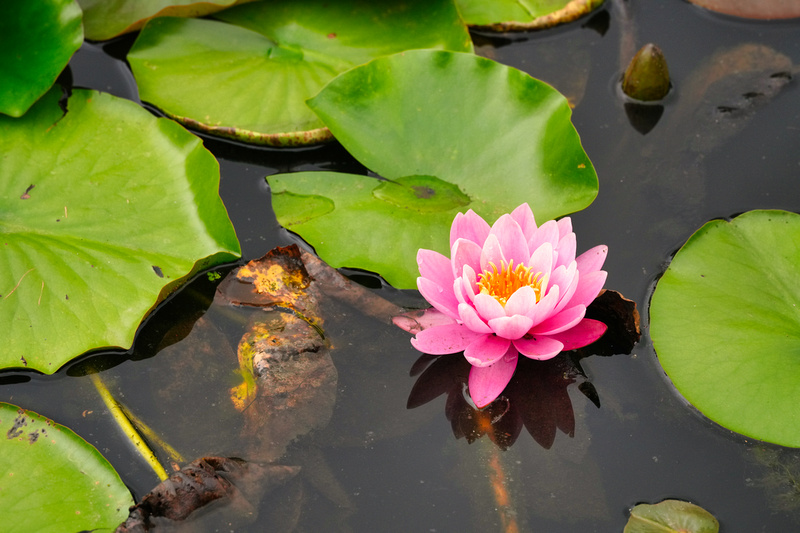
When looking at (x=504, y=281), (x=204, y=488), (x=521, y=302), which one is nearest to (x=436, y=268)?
(x=504, y=281)

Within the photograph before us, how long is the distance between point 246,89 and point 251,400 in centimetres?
136

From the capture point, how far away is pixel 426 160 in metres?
2.44

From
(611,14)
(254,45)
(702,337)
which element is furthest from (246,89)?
(702,337)

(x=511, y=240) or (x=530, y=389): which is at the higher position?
(x=511, y=240)

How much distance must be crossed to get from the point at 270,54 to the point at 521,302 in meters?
1.69

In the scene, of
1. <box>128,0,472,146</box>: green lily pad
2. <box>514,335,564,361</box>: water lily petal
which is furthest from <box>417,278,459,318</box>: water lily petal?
<box>128,0,472,146</box>: green lily pad

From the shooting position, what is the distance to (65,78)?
114 inches

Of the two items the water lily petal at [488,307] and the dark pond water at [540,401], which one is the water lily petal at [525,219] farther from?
the dark pond water at [540,401]

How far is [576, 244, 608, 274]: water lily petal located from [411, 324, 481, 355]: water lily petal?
42cm

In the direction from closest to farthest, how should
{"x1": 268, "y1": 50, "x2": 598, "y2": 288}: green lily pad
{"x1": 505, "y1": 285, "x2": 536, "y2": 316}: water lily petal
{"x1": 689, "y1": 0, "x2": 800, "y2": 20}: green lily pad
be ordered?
{"x1": 505, "y1": 285, "x2": 536, "y2": 316}: water lily petal < {"x1": 268, "y1": 50, "x2": 598, "y2": 288}: green lily pad < {"x1": 689, "y1": 0, "x2": 800, "y2": 20}: green lily pad

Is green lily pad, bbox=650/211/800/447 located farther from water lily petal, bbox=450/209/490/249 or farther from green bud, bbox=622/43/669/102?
green bud, bbox=622/43/669/102

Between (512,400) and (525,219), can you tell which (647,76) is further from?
(512,400)

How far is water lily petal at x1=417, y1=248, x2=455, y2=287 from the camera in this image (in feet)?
6.66

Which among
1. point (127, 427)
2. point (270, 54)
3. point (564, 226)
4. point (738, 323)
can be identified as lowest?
point (127, 427)
